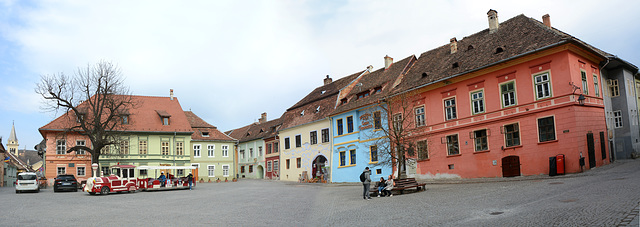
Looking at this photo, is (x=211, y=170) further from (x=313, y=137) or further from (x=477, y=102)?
(x=477, y=102)

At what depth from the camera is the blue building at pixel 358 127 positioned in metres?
35.8

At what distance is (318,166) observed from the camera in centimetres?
4322

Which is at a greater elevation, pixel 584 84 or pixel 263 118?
pixel 263 118

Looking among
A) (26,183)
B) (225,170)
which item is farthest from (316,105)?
(26,183)

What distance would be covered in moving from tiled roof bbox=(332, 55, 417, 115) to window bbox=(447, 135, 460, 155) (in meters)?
6.64

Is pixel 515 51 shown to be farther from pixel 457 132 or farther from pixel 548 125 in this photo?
pixel 457 132

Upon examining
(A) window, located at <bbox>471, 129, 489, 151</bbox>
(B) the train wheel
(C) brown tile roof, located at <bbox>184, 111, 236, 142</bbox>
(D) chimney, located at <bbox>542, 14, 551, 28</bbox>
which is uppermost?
(D) chimney, located at <bbox>542, 14, 551, 28</bbox>

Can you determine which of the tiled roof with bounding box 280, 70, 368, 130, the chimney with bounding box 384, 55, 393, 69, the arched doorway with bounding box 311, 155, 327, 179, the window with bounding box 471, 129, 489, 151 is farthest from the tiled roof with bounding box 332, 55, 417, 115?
the window with bounding box 471, 129, 489, 151

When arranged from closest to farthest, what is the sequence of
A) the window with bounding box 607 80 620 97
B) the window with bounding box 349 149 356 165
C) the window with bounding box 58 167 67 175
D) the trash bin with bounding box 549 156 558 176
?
the trash bin with bounding box 549 156 558 176 < the window with bounding box 607 80 620 97 < the window with bounding box 349 149 356 165 < the window with bounding box 58 167 67 175

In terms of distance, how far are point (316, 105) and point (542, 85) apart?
2429 centimetres

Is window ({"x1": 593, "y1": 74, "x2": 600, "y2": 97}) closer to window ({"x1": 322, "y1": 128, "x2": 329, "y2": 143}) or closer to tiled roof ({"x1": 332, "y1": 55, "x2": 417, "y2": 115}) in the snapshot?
tiled roof ({"x1": 332, "y1": 55, "x2": 417, "y2": 115})

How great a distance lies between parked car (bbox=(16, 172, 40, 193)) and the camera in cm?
3097

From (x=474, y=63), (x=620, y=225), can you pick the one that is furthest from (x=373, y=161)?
(x=620, y=225)

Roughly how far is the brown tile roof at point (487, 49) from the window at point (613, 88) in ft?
5.93
